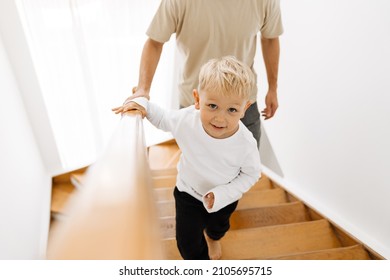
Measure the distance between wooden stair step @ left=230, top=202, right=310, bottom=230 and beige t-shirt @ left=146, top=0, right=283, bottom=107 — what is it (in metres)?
0.89

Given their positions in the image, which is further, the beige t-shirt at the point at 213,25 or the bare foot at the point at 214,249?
the bare foot at the point at 214,249

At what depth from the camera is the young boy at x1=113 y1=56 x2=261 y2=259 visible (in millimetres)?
809

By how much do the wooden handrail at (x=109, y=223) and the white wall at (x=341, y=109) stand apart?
1.25 meters

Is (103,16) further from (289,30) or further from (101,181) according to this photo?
(101,181)

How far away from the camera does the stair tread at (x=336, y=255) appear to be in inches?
55.2

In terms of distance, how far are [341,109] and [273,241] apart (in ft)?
2.41

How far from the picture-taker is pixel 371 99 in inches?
52.6

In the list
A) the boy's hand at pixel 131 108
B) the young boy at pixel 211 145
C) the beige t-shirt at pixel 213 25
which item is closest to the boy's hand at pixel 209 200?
the young boy at pixel 211 145

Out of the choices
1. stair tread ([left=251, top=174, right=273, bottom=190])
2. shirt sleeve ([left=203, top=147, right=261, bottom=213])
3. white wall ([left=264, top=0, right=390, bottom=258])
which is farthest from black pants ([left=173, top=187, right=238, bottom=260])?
stair tread ([left=251, top=174, right=273, bottom=190])

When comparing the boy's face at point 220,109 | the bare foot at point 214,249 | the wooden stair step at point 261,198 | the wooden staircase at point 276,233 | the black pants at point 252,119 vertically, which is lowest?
the wooden stair step at point 261,198

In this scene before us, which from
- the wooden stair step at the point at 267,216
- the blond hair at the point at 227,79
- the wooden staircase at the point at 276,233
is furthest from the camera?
the wooden stair step at the point at 267,216

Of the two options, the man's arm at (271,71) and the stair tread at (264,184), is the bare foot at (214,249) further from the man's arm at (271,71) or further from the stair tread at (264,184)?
the stair tread at (264,184)

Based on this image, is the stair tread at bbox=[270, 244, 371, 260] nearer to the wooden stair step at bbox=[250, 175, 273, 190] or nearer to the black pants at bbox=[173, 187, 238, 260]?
the black pants at bbox=[173, 187, 238, 260]

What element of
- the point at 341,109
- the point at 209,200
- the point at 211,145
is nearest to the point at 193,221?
the point at 209,200
